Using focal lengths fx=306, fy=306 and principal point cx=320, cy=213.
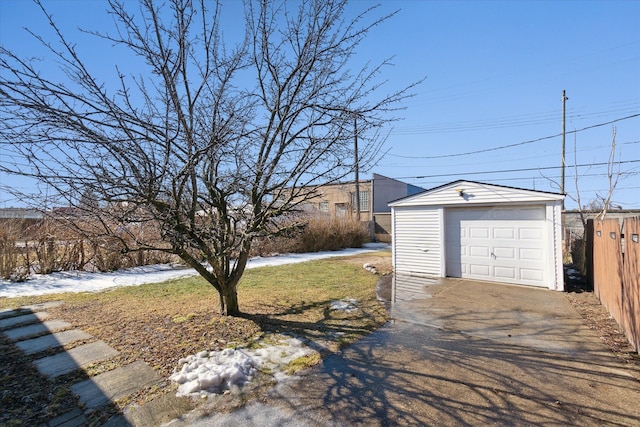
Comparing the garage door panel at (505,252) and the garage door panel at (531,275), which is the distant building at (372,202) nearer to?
the garage door panel at (505,252)

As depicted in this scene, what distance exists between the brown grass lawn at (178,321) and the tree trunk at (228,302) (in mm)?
134

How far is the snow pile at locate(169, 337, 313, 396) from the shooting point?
271 cm

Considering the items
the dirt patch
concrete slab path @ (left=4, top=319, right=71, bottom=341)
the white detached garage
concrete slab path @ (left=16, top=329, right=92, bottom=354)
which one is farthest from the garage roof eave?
concrete slab path @ (left=4, top=319, right=71, bottom=341)

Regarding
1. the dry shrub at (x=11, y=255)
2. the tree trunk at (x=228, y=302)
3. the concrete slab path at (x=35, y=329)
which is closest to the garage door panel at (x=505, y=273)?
the tree trunk at (x=228, y=302)

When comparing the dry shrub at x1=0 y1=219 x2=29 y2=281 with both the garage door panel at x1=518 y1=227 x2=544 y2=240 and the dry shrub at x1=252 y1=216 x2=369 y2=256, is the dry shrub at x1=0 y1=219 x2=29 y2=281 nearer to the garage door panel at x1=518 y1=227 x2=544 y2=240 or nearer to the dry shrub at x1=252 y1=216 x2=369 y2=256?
the dry shrub at x1=252 y1=216 x2=369 y2=256

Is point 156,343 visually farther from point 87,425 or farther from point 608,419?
point 608,419

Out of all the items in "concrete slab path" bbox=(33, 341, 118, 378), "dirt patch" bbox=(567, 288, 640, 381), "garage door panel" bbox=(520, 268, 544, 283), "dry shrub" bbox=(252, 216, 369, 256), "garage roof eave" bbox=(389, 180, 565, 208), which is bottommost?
"dirt patch" bbox=(567, 288, 640, 381)

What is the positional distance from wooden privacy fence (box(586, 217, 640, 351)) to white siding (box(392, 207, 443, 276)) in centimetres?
339

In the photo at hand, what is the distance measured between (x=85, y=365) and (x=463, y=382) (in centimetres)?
375

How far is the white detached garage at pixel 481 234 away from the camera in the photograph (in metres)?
7.13

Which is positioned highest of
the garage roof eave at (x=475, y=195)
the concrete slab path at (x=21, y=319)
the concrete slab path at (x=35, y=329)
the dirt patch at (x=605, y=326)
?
the garage roof eave at (x=475, y=195)

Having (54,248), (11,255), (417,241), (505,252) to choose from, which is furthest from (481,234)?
(11,255)

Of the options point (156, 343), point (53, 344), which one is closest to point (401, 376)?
point (156, 343)

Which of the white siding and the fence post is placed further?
the white siding
